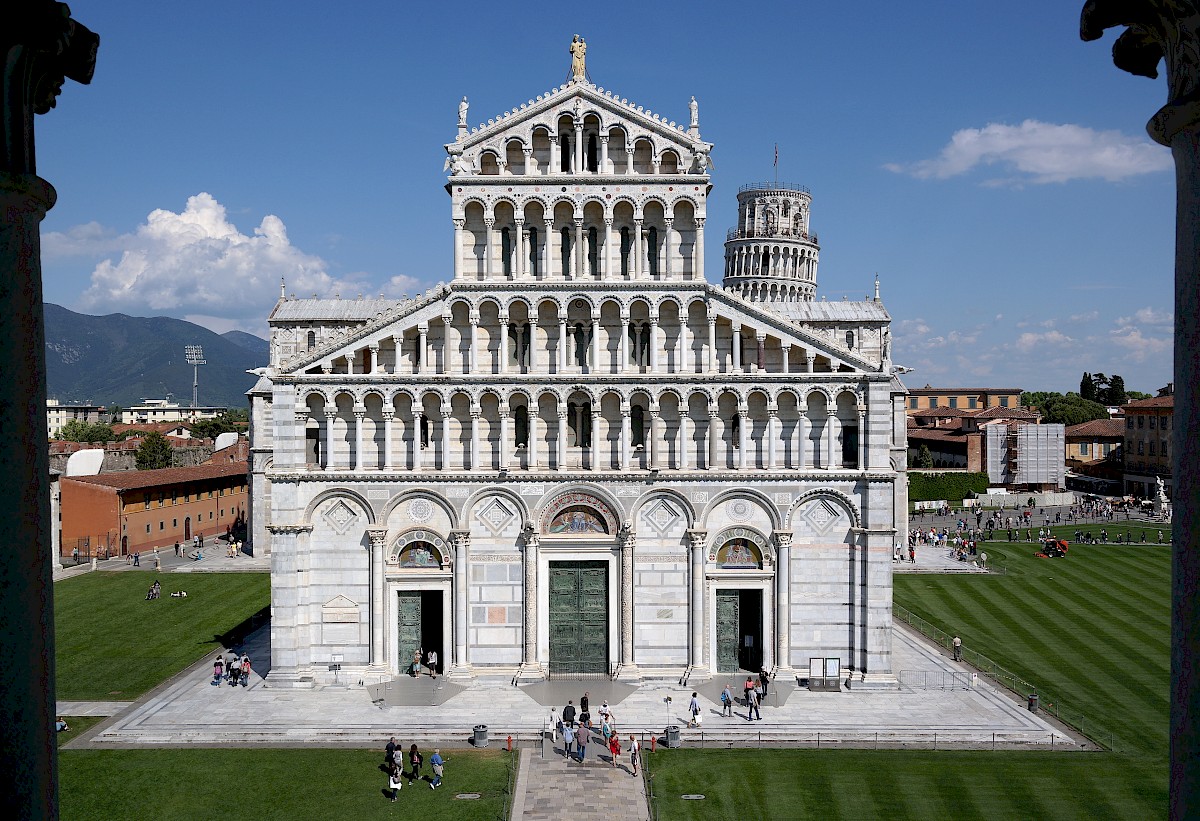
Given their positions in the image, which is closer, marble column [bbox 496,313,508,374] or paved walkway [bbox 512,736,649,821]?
paved walkway [bbox 512,736,649,821]

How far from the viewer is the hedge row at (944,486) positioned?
91.4 meters

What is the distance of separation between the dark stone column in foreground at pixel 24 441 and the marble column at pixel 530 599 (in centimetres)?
2948

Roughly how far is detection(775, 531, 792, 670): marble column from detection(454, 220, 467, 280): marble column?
17.3 m

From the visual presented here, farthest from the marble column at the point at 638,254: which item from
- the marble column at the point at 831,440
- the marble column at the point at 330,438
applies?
the marble column at the point at 330,438

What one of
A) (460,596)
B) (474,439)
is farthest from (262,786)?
(474,439)

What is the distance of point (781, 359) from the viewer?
36781mm

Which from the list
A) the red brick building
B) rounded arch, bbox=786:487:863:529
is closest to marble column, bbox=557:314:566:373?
rounded arch, bbox=786:487:863:529

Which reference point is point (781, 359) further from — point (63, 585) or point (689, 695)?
point (63, 585)

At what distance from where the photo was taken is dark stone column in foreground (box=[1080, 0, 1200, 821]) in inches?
224

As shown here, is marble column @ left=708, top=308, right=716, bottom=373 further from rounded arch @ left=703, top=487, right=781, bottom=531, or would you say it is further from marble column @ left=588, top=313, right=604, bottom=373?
rounded arch @ left=703, top=487, right=781, bottom=531

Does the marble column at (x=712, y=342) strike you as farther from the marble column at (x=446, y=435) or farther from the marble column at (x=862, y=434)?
the marble column at (x=446, y=435)

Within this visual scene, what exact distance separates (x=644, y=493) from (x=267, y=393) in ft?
127

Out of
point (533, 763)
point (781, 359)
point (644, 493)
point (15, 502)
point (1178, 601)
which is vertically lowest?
point (533, 763)

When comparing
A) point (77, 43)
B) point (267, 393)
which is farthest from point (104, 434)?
point (77, 43)
